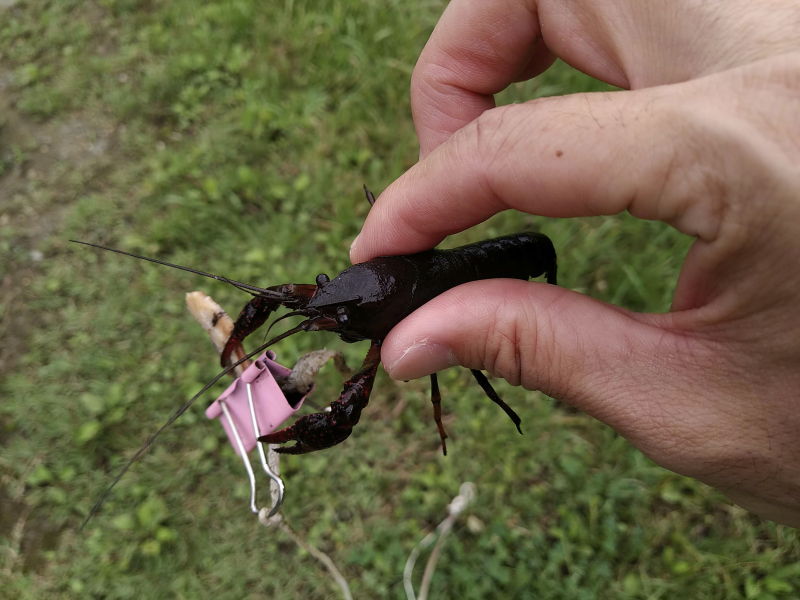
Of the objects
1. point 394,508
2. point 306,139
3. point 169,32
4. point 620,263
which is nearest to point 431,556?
point 394,508

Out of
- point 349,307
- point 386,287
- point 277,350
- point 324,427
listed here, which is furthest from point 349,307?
point 277,350

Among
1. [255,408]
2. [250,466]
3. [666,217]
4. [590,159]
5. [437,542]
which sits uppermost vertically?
[590,159]

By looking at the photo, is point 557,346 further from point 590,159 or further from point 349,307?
point 349,307

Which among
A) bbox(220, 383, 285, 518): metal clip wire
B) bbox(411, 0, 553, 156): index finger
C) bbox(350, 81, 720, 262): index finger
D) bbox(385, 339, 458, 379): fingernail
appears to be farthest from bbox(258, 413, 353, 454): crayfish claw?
bbox(411, 0, 553, 156): index finger

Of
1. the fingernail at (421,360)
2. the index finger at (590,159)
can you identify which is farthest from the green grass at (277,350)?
the index finger at (590,159)

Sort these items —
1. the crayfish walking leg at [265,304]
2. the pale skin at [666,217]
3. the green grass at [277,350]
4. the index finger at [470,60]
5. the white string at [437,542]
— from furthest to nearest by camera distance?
the green grass at [277,350] < the white string at [437,542] < the index finger at [470,60] < the crayfish walking leg at [265,304] < the pale skin at [666,217]

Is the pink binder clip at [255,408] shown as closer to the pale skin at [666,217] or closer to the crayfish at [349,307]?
the crayfish at [349,307]
